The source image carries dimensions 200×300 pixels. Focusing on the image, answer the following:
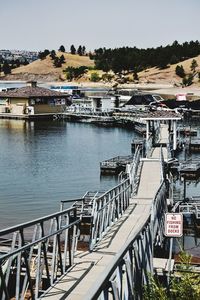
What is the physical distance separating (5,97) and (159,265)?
99.9 m

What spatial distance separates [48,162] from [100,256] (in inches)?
1767

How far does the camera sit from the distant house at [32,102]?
361ft

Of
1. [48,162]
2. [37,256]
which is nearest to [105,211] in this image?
[37,256]

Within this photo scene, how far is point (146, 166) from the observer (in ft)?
122

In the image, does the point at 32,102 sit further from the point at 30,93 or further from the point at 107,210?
the point at 107,210

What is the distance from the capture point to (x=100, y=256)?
1706cm

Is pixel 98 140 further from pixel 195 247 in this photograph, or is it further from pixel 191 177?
pixel 195 247

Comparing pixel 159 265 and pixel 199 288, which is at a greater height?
pixel 199 288

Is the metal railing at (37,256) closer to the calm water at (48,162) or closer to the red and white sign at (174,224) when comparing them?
the red and white sign at (174,224)

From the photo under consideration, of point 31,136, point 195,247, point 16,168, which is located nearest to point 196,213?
point 195,247

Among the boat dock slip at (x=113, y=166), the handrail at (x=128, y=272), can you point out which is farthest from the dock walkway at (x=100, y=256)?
the boat dock slip at (x=113, y=166)

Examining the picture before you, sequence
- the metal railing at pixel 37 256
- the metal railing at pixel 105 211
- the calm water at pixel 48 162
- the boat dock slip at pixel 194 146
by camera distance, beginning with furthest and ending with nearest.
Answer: the boat dock slip at pixel 194 146, the calm water at pixel 48 162, the metal railing at pixel 105 211, the metal railing at pixel 37 256

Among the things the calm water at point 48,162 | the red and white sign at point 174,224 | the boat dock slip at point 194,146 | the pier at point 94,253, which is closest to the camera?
the pier at point 94,253

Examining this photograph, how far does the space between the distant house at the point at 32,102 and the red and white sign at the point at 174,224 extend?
93966 millimetres
